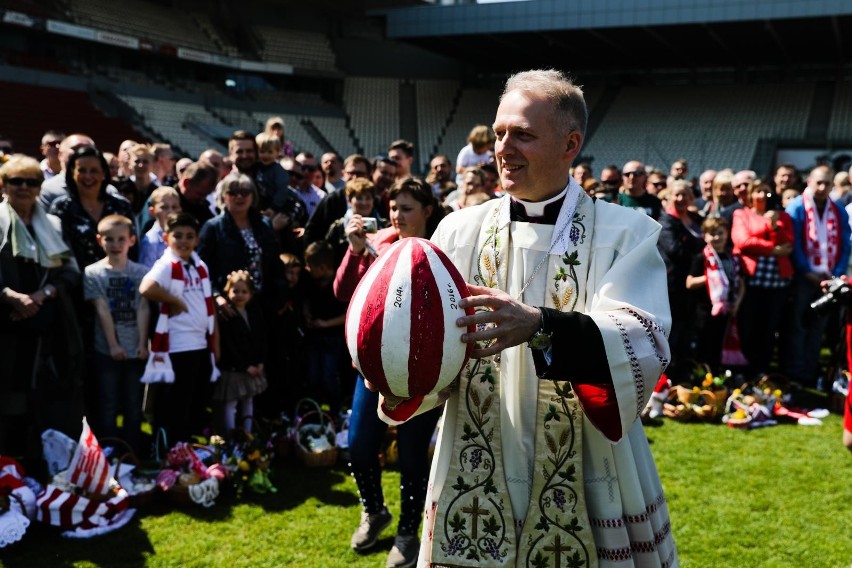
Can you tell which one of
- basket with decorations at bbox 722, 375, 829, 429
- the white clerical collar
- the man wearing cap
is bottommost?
basket with decorations at bbox 722, 375, 829, 429

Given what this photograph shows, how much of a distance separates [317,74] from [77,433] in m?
33.2

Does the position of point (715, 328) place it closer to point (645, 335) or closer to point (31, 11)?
point (645, 335)

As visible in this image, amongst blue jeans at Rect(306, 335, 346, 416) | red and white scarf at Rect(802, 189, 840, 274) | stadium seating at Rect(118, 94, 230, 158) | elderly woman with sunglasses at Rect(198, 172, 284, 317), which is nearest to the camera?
elderly woman with sunglasses at Rect(198, 172, 284, 317)

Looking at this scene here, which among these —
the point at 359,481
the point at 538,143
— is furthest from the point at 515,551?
the point at 359,481

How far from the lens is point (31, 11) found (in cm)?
2872

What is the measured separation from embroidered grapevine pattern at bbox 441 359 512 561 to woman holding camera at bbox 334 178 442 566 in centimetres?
129

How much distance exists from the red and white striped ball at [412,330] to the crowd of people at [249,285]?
21.2 inches

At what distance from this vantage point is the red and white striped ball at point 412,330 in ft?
6.82

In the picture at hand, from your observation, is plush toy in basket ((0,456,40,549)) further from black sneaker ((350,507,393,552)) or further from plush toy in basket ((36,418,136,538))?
black sneaker ((350,507,393,552))

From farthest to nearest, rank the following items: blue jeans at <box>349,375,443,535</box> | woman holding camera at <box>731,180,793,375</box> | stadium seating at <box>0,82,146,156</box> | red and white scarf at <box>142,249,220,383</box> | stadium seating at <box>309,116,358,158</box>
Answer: stadium seating at <box>309,116,358,158</box>, stadium seating at <box>0,82,146,156</box>, woman holding camera at <box>731,180,793,375</box>, red and white scarf at <box>142,249,220,383</box>, blue jeans at <box>349,375,443,535</box>

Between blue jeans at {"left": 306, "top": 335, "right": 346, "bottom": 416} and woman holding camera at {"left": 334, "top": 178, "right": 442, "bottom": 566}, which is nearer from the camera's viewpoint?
woman holding camera at {"left": 334, "top": 178, "right": 442, "bottom": 566}

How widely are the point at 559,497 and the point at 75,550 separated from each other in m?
2.89

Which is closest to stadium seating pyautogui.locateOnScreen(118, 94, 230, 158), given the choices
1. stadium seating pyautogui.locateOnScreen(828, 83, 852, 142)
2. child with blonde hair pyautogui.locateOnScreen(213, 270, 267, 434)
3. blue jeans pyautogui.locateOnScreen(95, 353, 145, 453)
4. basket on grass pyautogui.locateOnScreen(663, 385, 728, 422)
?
stadium seating pyautogui.locateOnScreen(828, 83, 852, 142)

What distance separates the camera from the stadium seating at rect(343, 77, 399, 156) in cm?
3475
